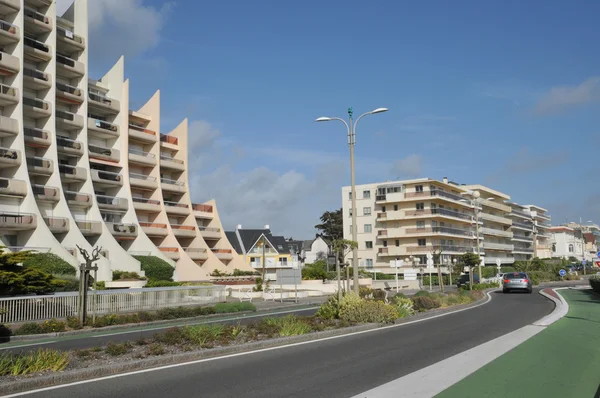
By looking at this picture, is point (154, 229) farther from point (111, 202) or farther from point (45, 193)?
point (45, 193)

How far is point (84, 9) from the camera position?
52.6 meters

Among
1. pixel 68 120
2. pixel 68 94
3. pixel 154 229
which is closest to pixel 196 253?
pixel 154 229

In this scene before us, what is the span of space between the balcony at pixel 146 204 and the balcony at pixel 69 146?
9064 millimetres

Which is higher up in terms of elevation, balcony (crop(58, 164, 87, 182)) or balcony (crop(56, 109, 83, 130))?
balcony (crop(56, 109, 83, 130))

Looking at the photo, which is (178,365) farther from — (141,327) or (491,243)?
(491,243)

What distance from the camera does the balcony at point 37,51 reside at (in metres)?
45.7

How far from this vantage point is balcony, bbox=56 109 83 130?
4941 centimetres

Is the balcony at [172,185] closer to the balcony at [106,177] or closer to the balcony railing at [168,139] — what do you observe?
the balcony railing at [168,139]

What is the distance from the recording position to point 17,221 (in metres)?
41.4

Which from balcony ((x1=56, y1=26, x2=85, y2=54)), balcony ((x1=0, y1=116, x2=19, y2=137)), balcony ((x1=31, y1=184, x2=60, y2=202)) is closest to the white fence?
balcony ((x1=31, y1=184, x2=60, y2=202))

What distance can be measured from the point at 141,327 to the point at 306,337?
8.71m

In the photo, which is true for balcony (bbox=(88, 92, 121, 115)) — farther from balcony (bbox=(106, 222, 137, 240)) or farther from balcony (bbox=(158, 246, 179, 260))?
balcony (bbox=(158, 246, 179, 260))

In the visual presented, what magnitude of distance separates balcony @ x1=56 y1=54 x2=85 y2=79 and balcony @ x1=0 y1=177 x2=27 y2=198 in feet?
41.4

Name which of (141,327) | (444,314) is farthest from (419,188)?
(141,327)
